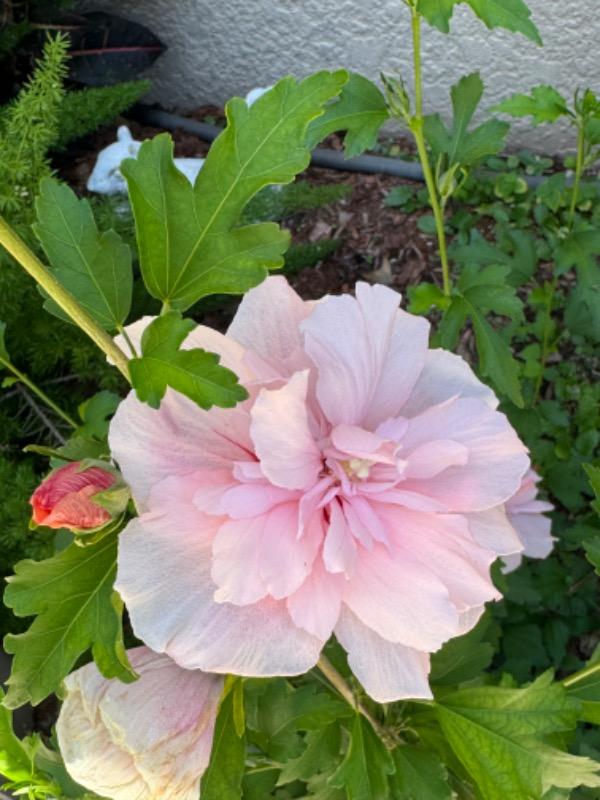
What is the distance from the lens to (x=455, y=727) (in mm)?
787

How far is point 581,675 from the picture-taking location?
831 mm

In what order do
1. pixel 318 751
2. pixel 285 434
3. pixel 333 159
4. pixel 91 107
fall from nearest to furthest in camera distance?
pixel 285 434 < pixel 318 751 < pixel 91 107 < pixel 333 159

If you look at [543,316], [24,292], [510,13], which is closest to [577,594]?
[543,316]

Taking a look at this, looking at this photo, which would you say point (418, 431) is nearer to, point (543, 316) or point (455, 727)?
point (455, 727)

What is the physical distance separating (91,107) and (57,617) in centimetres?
175

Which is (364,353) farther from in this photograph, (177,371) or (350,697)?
(350,697)

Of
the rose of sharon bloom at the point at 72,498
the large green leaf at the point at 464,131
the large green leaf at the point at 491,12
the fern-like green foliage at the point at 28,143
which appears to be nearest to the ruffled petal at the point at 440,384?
the rose of sharon bloom at the point at 72,498

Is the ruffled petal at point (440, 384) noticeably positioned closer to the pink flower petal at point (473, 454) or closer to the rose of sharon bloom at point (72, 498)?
the pink flower petal at point (473, 454)

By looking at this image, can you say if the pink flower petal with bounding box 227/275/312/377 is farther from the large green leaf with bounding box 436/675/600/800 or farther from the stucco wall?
the stucco wall

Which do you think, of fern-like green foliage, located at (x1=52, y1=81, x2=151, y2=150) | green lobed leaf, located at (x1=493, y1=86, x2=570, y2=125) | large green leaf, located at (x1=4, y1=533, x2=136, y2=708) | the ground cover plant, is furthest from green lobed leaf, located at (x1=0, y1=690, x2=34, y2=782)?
fern-like green foliage, located at (x1=52, y1=81, x2=151, y2=150)

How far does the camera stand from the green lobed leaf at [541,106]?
123cm

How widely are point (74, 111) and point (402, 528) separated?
1.84 metres

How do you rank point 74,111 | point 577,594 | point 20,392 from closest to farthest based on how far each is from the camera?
point 577,594 → point 20,392 → point 74,111

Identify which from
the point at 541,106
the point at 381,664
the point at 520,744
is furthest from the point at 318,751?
the point at 541,106
